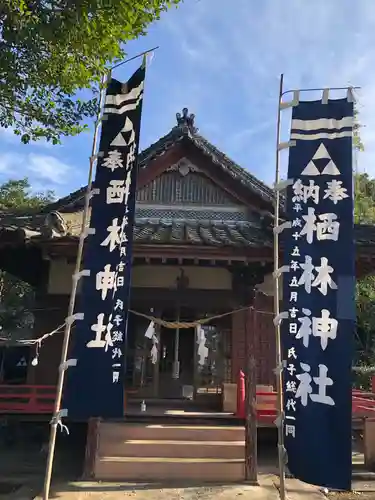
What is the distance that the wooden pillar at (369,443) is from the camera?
8.62 metres

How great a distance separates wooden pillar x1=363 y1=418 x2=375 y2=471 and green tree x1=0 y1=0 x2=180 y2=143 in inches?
306

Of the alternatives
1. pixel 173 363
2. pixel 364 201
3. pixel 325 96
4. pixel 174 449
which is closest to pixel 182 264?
pixel 173 363

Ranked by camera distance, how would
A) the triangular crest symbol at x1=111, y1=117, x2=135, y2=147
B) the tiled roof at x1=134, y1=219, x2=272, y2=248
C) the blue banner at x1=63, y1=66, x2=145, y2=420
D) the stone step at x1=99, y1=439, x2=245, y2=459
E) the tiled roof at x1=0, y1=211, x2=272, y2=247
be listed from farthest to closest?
the tiled roof at x1=134, y1=219, x2=272, y2=248
the tiled roof at x1=0, y1=211, x2=272, y2=247
the stone step at x1=99, y1=439, x2=245, y2=459
the triangular crest symbol at x1=111, y1=117, x2=135, y2=147
the blue banner at x1=63, y1=66, x2=145, y2=420

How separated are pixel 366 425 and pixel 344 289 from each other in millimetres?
4842

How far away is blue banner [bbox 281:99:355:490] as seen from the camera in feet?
16.8

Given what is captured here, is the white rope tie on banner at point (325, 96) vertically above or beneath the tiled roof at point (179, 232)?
above

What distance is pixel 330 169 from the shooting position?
5711 millimetres

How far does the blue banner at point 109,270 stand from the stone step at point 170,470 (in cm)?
196

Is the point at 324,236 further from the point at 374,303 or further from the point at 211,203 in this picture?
the point at 374,303

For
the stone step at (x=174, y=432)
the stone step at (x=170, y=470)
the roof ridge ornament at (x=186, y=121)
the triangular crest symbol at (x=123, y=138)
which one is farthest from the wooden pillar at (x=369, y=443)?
the roof ridge ornament at (x=186, y=121)

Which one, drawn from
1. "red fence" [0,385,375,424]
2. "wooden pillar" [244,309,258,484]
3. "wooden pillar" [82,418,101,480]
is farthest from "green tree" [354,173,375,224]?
"wooden pillar" [82,418,101,480]

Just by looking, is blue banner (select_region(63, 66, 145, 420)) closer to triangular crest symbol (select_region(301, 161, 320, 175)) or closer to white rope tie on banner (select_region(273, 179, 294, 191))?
white rope tie on banner (select_region(273, 179, 294, 191))

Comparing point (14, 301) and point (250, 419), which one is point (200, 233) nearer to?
point (250, 419)

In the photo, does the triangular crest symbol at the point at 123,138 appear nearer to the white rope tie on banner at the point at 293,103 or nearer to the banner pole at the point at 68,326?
the banner pole at the point at 68,326
